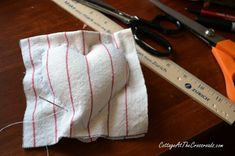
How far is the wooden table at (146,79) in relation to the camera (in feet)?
1.45

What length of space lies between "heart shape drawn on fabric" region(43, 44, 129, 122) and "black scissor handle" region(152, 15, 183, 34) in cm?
15

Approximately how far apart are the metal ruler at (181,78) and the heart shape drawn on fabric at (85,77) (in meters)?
0.08

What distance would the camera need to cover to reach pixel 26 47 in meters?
0.53

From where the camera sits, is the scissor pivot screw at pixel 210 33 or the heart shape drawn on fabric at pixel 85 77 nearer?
the heart shape drawn on fabric at pixel 85 77

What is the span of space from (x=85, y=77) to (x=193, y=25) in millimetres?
269

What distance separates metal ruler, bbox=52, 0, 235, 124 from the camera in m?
0.50

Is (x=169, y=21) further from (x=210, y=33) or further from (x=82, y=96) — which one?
(x=82, y=96)

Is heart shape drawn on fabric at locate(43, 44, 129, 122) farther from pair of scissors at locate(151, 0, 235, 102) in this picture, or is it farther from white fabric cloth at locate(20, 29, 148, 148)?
pair of scissors at locate(151, 0, 235, 102)

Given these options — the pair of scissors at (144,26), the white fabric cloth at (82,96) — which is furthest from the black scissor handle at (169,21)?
the white fabric cloth at (82,96)

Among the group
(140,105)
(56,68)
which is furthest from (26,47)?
(140,105)

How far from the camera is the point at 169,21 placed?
0.64 meters

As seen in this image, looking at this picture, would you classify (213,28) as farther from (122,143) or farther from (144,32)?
(122,143)

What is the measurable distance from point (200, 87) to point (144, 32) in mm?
146

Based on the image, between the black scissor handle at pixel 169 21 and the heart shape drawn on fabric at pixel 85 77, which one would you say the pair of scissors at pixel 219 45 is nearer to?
the black scissor handle at pixel 169 21
